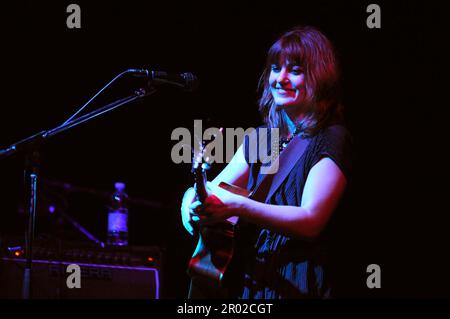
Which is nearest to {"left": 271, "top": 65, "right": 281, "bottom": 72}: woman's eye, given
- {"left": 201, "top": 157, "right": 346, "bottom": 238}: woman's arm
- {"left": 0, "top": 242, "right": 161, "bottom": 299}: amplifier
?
{"left": 201, "top": 157, "right": 346, "bottom": 238}: woman's arm

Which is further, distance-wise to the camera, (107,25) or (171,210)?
(171,210)

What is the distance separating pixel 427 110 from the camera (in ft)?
11.8

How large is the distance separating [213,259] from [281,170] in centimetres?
47

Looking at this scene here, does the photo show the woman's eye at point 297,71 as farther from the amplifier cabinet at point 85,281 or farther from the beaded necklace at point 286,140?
the amplifier cabinet at point 85,281

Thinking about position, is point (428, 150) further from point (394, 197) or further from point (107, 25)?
point (107, 25)

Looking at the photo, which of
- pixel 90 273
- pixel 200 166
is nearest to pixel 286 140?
pixel 200 166

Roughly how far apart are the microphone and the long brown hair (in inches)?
22.9

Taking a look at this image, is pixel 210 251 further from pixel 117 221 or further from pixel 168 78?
pixel 117 221

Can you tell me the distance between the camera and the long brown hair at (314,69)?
2.21 m

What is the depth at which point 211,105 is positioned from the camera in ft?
15.0

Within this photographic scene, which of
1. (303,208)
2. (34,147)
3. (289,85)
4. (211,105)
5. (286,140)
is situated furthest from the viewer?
(211,105)

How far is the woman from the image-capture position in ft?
6.19
